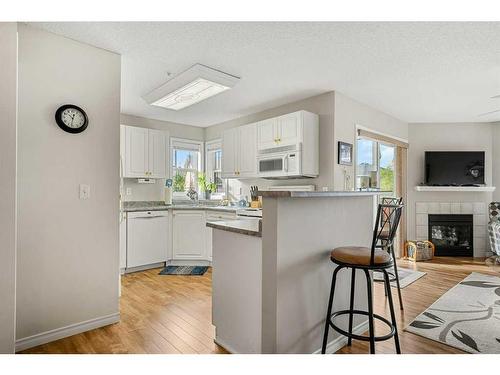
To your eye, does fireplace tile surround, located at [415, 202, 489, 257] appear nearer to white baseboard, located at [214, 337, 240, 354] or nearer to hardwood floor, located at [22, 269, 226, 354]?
hardwood floor, located at [22, 269, 226, 354]

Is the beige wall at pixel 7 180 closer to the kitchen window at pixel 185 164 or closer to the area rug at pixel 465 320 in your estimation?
the area rug at pixel 465 320

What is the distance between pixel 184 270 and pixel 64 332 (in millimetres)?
2054

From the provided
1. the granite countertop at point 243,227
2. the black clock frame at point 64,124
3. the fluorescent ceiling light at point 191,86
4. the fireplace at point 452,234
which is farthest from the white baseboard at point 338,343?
the fireplace at point 452,234

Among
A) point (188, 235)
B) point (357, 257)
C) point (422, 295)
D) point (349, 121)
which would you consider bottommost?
point (422, 295)

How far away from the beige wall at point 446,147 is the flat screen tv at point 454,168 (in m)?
0.17

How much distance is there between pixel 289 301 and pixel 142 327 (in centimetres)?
141

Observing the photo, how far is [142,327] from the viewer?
8.36 feet

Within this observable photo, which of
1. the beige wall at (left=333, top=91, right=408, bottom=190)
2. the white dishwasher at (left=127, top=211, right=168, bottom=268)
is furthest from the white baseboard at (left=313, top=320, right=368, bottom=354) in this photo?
the white dishwasher at (left=127, top=211, right=168, bottom=268)

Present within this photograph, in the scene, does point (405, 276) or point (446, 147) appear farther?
point (446, 147)

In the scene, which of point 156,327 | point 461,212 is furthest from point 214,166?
point 461,212

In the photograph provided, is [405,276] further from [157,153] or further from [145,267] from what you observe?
[157,153]

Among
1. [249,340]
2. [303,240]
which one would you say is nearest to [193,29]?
[303,240]

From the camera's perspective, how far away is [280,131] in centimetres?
404
